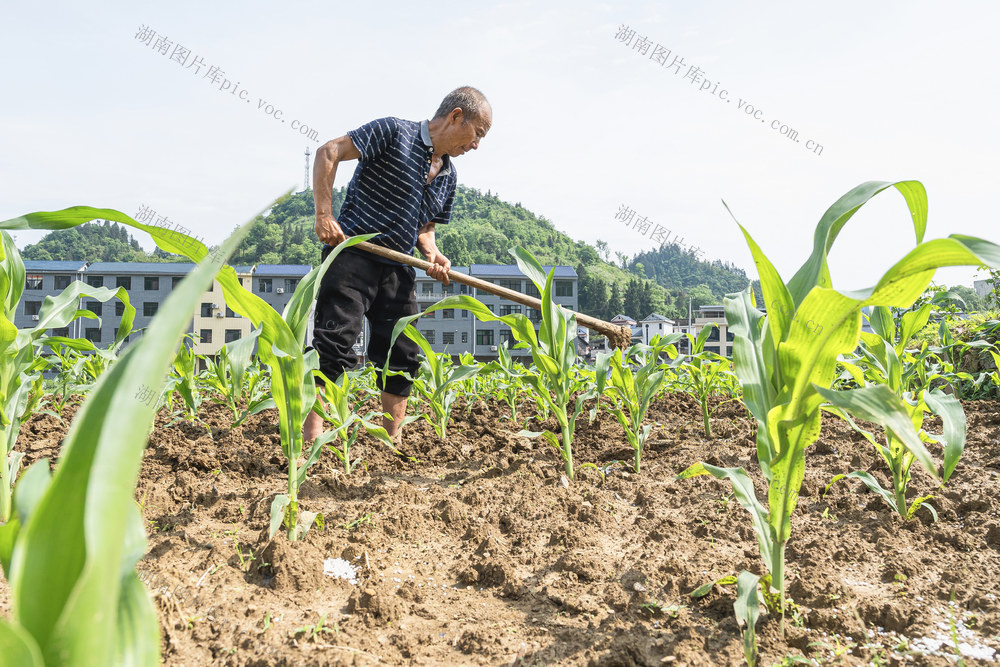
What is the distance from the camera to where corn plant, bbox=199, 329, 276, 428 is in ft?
7.08

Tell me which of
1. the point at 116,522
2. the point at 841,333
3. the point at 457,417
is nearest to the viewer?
the point at 116,522

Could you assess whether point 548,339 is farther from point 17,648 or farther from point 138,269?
point 138,269

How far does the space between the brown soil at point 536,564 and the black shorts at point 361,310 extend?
0.52 metres

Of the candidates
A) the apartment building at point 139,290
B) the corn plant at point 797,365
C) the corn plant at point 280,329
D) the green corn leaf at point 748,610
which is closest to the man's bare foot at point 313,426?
the corn plant at point 280,329

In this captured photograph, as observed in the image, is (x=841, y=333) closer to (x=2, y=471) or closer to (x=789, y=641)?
(x=789, y=641)

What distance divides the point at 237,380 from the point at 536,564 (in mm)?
1682

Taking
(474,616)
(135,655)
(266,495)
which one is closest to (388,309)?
(266,495)

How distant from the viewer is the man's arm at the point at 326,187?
2.63m

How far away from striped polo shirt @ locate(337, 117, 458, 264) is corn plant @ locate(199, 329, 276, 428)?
877 millimetres

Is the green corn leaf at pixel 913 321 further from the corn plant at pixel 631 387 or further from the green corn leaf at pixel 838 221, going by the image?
the green corn leaf at pixel 838 221

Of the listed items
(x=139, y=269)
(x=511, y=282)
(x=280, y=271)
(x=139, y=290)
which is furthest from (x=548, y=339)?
(x=139, y=269)

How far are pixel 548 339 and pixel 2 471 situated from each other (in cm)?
173

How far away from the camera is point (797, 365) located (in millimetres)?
1123

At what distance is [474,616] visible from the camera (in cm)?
126
